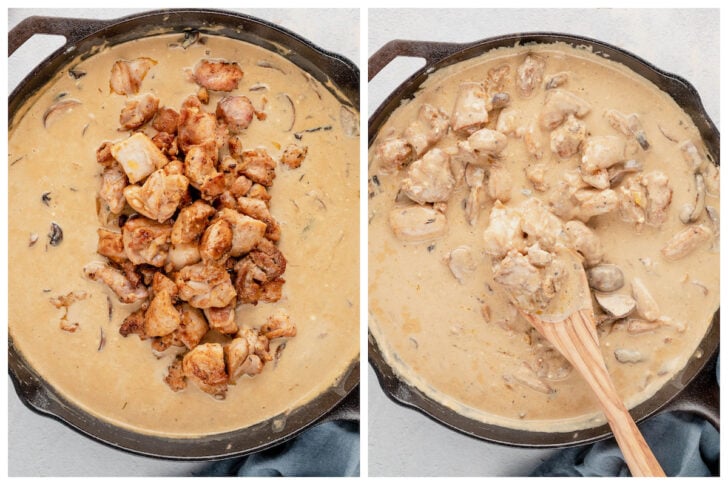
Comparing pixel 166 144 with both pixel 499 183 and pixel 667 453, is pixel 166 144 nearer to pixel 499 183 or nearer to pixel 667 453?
pixel 499 183

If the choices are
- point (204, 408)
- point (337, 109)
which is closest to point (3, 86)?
point (337, 109)

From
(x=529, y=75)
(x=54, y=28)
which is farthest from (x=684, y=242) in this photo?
(x=54, y=28)

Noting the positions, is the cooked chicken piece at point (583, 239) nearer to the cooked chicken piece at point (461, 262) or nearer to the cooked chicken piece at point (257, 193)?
the cooked chicken piece at point (461, 262)

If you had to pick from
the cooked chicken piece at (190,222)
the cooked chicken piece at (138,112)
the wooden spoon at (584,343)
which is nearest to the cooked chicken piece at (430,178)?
the wooden spoon at (584,343)

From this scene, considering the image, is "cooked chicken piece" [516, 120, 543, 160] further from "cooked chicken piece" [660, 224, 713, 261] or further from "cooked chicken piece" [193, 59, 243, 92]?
"cooked chicken piece" [193, 59, 243, 92]
